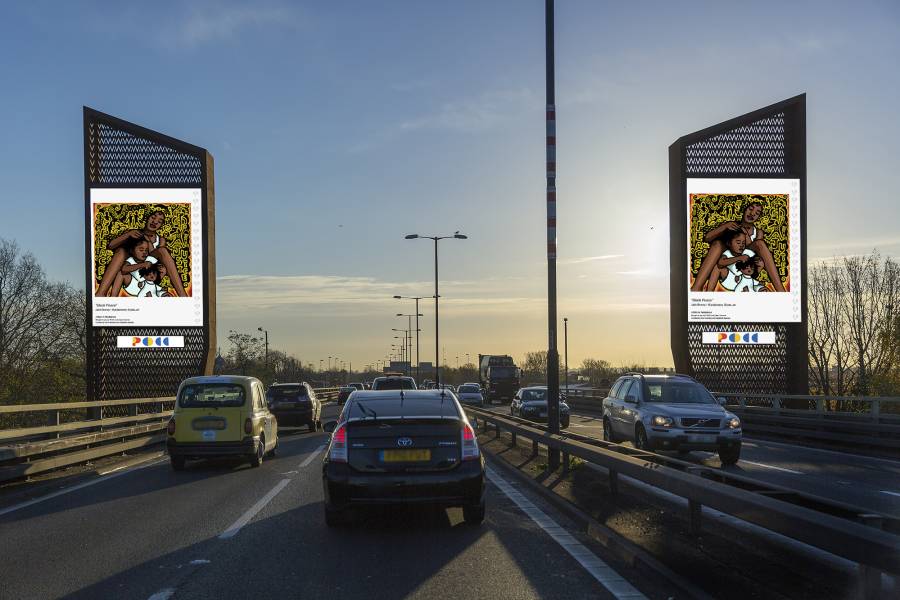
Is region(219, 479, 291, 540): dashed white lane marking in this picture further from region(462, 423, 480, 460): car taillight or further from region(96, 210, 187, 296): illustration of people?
region(96, 210, 187, 296): illustration of people

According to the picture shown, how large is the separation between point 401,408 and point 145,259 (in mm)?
33968

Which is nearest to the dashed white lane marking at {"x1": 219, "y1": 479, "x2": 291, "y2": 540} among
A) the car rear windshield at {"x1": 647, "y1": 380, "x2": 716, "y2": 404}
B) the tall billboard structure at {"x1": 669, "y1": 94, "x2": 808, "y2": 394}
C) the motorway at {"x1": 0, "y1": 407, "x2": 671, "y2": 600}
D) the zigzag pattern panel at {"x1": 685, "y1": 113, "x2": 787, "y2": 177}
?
the motorway at {"x1": 0, "y1": 407, "x2": 671, "y2": 600}

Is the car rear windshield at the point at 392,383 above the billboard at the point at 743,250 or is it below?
below

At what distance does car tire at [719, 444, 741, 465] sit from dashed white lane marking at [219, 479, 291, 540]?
7911 millimetres

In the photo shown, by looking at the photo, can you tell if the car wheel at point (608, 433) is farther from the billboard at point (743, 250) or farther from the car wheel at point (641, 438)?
the billboard at point (743, 250)

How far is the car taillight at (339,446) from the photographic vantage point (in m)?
9.12

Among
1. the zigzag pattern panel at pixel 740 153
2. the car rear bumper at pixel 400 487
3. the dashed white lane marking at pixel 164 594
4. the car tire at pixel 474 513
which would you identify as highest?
the zigzag pattern panel at pixel 740 153

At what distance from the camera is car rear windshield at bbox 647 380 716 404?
18.0 metres

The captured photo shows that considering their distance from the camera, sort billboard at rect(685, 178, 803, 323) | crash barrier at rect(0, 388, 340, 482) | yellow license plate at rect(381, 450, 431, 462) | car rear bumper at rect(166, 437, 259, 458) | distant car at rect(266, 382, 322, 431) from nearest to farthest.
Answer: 1. yellow license plate at rect(381, 450, 431, 462)
2. crash barrier at rect(0, 388, 340, 482)
3. car rear bumper at rect(166, 437, 259, 458)
4. distant car at rect(266, 382, 322, 431)
5. billboard at rect(685, 178, 803, 323)

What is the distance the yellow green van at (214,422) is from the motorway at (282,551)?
298 cm

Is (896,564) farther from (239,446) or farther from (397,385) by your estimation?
(397,385)

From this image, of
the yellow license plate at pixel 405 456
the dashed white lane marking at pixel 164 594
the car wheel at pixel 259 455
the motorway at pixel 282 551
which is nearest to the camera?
the dashed white lane marking at pixel 164 594

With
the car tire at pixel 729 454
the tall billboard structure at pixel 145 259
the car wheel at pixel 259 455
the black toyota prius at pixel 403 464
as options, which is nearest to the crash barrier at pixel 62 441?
the car wheel at pixel 259 455

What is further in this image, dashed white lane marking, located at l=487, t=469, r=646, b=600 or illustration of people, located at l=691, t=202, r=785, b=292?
illustration of people, located at l=691, t=202, r=785, b=292
